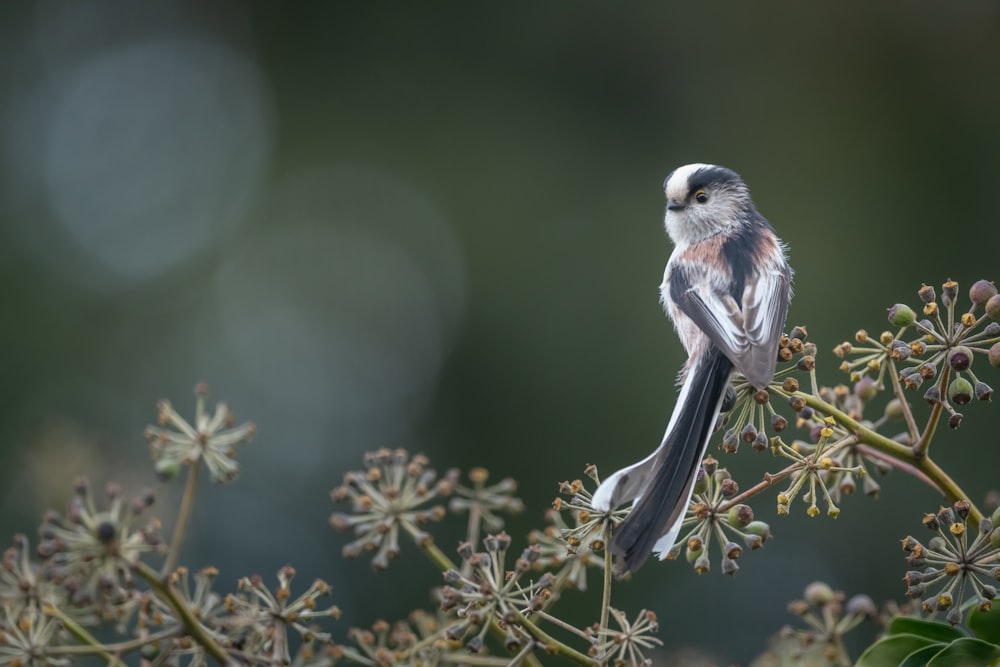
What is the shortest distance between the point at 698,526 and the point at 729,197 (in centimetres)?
191

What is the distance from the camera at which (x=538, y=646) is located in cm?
165

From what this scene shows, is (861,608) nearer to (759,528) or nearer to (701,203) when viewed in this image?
(759,528)

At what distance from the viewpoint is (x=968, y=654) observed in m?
1.51

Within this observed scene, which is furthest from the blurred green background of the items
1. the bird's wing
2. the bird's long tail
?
the bird's long tail

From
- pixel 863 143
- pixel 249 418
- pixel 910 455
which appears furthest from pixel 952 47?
pixel 910 455

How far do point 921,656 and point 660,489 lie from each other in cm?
47

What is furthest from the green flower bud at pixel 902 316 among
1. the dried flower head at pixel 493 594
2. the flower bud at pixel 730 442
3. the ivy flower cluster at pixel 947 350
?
the dried flower head at pixel 493 594

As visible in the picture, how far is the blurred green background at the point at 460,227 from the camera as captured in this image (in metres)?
5.76

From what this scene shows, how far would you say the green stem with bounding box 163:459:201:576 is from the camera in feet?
6.09

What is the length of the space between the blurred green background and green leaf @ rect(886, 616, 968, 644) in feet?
10.9

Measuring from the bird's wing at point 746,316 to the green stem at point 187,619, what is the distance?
3.37 ft

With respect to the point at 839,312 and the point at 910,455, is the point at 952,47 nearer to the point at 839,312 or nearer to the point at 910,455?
the point at 839,312

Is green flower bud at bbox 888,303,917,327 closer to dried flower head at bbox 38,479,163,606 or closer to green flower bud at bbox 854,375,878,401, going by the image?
green flower bud at bbox 854,375,878,401

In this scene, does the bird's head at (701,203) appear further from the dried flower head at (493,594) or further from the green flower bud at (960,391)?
the dried flower head at (493,594)
